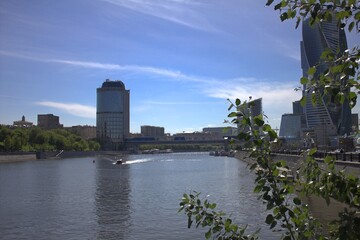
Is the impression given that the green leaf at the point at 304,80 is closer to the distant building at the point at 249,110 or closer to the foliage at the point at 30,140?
the distant building at the point at 249,110

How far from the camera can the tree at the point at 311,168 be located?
3.46 meters

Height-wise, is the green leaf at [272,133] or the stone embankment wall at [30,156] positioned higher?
the green leaf at [272,133]

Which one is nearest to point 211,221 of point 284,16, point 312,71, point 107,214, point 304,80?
point 304,80

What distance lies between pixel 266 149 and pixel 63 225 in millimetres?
22529

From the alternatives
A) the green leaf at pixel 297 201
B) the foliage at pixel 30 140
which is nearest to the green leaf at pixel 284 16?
the green leaf at pixel 297 201

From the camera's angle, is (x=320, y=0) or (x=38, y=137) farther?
(x=38, y=137)

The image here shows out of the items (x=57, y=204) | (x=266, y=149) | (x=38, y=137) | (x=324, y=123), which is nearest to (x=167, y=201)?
(x=57, y=204)

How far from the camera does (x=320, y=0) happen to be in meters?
3.42

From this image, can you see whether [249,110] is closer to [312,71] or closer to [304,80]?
[304,80]

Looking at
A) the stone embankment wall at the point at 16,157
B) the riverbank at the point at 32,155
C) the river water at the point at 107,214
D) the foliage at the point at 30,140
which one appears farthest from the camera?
the foliage at the point at 30,140

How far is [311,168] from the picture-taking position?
422 centimetres

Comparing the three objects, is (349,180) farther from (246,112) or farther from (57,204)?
(57,204)

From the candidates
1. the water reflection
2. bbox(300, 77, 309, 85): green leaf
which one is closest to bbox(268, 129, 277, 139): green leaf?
bbox(300, 77, 309, 85): green leaf

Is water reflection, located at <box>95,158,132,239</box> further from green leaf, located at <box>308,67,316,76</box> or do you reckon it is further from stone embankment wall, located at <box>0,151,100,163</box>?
stone embankment wall, located at <box>0,151,100,163</box>
